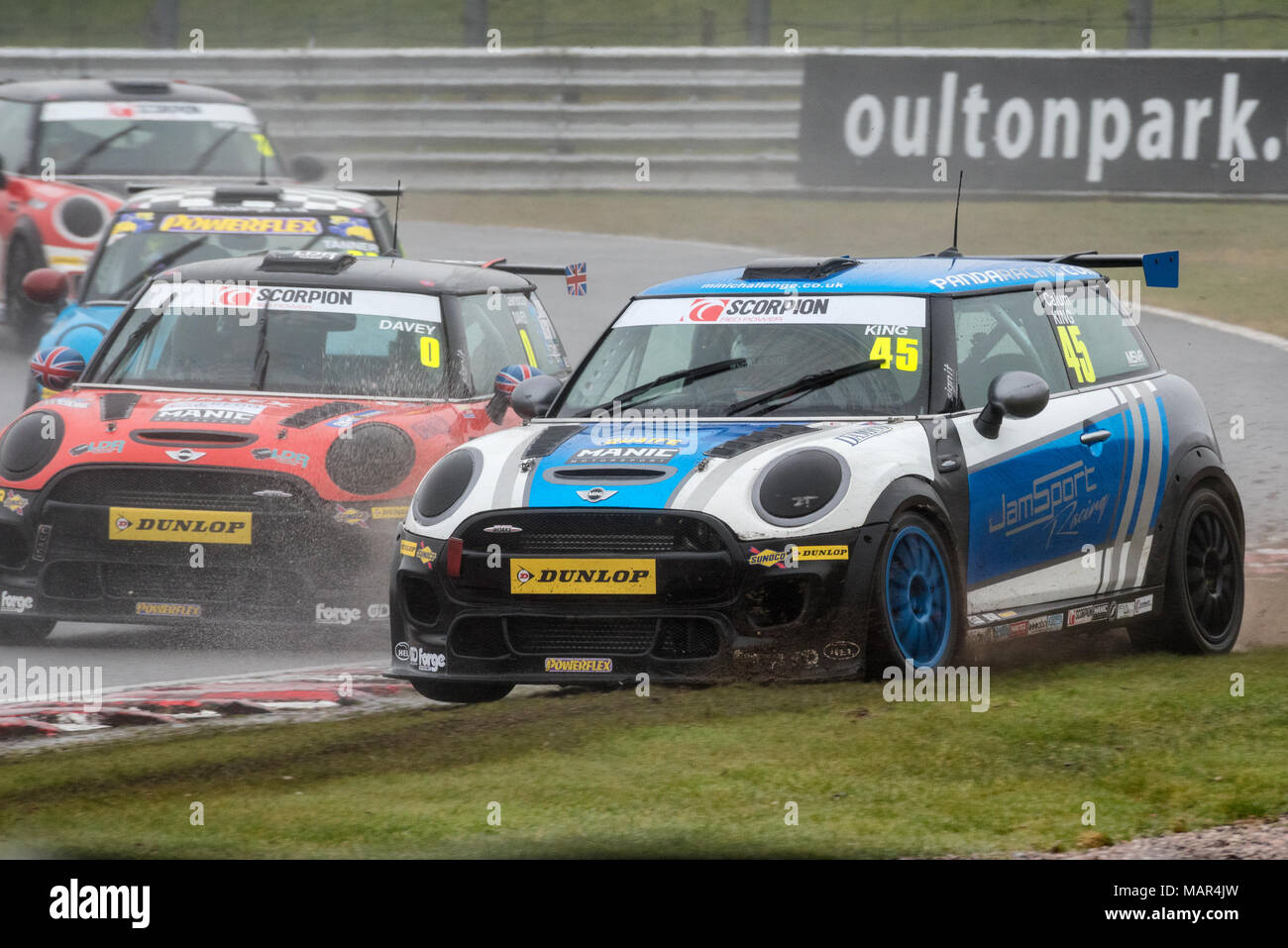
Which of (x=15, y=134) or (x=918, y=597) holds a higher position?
(x=15, y=134)

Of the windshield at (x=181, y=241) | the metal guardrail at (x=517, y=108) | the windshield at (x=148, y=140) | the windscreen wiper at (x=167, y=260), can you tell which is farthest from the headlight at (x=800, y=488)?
the metal guardrail at (x=517, y=108)

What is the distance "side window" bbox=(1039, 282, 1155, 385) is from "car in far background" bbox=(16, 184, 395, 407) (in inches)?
192

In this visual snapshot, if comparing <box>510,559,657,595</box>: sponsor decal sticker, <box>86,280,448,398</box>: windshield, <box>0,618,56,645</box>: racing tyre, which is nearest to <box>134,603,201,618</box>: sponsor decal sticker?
<box>0,618,56,645</box>: racing tyre

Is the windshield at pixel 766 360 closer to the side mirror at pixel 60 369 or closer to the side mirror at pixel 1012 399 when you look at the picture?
the side mirror at pixel 1012 399

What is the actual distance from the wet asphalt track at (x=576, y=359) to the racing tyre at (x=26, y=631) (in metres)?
0.07

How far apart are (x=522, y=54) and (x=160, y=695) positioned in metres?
18.5

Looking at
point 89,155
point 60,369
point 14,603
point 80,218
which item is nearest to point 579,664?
point 14,603

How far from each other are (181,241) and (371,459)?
153 inches

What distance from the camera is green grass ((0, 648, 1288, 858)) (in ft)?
19.5

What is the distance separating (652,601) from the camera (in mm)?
7578

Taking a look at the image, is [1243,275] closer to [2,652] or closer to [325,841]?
[2,652]

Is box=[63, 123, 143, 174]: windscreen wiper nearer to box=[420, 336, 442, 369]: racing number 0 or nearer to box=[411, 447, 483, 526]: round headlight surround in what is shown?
box=[420, 336, 442, 369]: racing number 0

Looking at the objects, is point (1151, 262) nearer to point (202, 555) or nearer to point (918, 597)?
point (918, 597)
